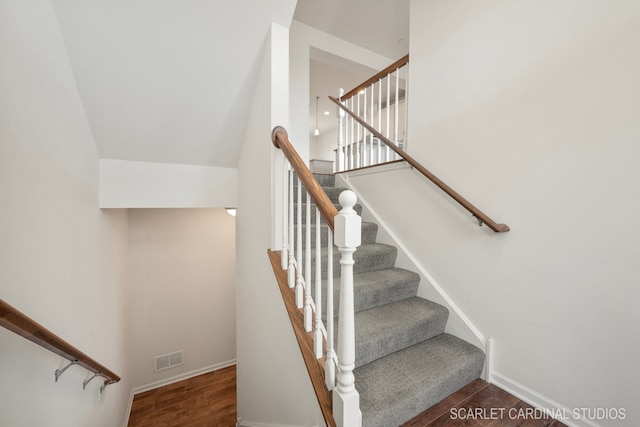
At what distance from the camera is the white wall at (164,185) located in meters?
1.99

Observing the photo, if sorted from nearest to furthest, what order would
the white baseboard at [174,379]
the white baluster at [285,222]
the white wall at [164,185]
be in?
the white baluster at [285,222]
the white wall at [164,185]
the white baseboard at [174,379]

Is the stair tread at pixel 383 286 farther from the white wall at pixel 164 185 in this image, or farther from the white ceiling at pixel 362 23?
the white ceiling at pixel 362 23

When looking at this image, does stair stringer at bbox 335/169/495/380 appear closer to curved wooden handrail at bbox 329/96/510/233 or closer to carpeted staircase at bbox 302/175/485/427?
carpeted staircase at bbox 302/175/485/427

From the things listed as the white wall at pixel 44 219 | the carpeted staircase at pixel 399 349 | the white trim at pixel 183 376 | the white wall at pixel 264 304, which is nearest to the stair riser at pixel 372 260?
the carpeted staircase at pixel 399 349

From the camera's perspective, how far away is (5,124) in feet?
3.02

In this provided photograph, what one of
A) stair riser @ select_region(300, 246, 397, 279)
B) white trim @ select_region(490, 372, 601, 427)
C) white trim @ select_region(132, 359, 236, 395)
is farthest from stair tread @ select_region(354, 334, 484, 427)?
white trim @ select_region(132, 359, 236, 395)

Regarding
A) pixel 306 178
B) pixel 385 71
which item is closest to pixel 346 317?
pixel 306 178

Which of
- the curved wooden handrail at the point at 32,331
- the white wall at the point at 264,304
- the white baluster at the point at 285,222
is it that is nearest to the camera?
the curved wooden handrail at the point at 32,331

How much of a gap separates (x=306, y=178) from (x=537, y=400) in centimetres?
166

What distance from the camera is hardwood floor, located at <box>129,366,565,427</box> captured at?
4.05ft

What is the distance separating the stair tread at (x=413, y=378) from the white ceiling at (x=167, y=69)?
6.31 feet

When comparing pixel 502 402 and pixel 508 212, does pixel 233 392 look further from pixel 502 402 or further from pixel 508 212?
pixel 508 212

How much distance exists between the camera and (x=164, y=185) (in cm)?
216

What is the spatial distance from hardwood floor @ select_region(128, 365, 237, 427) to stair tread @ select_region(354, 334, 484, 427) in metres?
2.56
